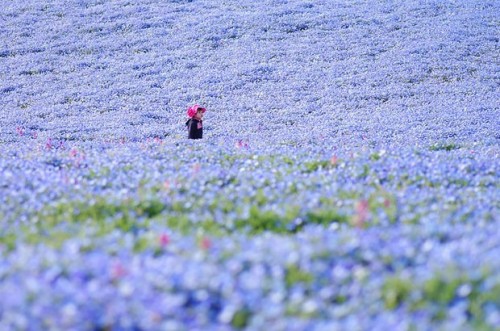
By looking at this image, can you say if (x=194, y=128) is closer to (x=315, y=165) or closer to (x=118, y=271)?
(x=315, y=165)

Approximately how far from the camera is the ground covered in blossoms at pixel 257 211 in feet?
18.9

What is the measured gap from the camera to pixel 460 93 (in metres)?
29.6

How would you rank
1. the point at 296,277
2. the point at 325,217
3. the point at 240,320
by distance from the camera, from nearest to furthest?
the point at 240,320, the point at 296,277, the point at 325,217

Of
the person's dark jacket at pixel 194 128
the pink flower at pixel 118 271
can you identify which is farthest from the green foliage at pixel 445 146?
the pink flower at pixel 118 271

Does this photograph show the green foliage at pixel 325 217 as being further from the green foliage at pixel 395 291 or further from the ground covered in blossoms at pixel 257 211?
the green foliage at pixel 395 291

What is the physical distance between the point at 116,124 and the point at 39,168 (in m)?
13.2

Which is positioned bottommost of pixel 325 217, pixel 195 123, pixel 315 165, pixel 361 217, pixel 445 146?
pixel 445 146

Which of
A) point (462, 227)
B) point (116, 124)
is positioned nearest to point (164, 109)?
point (116, 124)

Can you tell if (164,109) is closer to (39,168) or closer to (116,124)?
(116,124)

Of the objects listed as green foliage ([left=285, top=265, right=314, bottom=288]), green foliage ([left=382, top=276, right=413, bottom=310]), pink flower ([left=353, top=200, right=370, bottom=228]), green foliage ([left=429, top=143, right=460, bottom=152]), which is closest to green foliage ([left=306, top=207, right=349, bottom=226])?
pink flower ([left=353, top=200, right=370, bottom=228])

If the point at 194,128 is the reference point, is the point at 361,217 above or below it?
above

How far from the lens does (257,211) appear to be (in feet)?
30.4

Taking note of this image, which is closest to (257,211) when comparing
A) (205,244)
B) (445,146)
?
(205,244)

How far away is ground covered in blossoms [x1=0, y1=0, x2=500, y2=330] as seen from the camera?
18.9 ft
